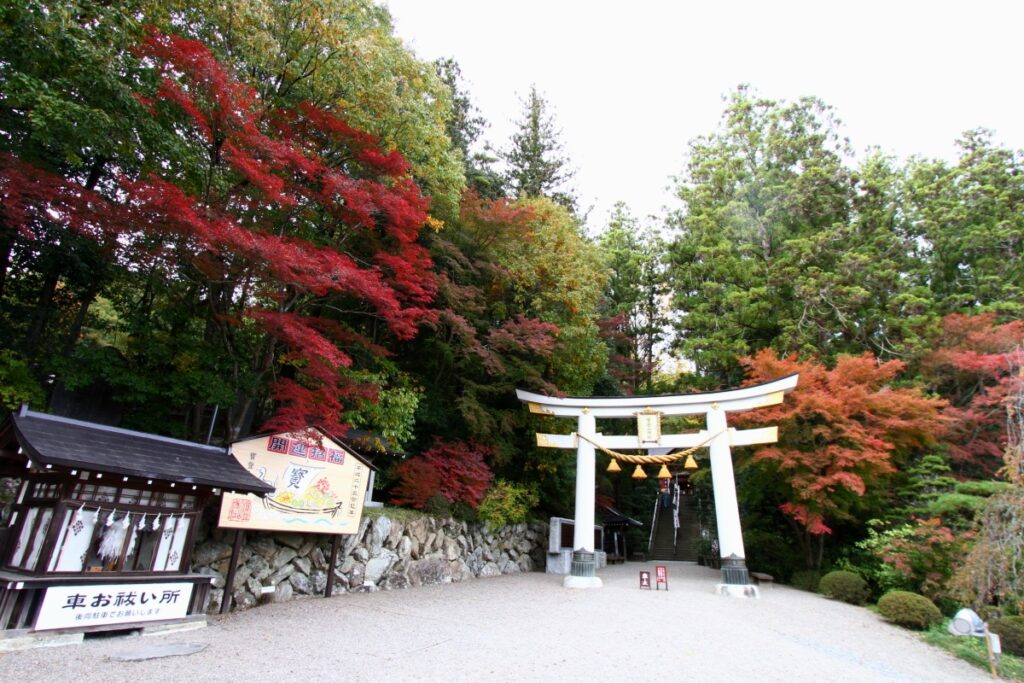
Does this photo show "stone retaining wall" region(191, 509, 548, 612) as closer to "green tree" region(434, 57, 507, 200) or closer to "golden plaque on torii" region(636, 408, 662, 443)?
"golden plaque on torii" region(636, 408, 662, 443)

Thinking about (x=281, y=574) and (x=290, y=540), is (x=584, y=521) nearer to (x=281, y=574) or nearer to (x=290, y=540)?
(x=290, y=540)

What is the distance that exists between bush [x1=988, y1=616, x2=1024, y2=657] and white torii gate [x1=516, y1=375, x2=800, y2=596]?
4.23m

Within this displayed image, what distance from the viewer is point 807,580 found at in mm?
12906

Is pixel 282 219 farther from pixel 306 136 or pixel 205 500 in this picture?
pixel 205 500

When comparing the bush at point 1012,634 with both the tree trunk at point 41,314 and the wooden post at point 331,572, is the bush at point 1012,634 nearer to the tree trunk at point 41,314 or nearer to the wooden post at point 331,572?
the wooden post at point 331,572

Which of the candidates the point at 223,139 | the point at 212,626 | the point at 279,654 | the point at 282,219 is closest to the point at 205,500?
the point at 212,626

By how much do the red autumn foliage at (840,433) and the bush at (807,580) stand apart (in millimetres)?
1443

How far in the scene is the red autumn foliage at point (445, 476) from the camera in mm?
11195

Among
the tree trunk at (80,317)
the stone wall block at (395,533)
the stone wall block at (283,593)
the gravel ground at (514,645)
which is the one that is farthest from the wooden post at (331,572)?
the tree trunk at (80,317)

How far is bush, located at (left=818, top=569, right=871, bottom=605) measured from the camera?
11.1m

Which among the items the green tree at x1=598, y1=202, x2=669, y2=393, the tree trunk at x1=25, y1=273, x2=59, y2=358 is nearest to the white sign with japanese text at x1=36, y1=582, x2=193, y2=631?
the tree trunk at x1=25, y1=273, x2=59, y2=358

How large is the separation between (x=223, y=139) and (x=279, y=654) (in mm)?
7541

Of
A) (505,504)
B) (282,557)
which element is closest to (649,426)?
(505,504)

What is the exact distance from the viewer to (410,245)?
9.85 m
